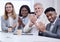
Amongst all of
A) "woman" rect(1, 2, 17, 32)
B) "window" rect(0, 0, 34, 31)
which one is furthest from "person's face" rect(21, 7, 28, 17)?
"window" rect(0, 0, 34, 31)

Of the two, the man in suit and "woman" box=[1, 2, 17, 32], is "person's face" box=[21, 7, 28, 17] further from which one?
the man in suit

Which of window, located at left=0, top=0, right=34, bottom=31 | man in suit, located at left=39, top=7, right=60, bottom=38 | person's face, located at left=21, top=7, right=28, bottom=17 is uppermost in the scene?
window, located at left=0, top=0, right=34, bottom=31

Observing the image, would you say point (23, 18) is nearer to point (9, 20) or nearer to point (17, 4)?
point (9, 20)

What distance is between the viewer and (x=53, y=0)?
395cm

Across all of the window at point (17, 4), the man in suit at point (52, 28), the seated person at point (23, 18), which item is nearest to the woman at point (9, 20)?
the seated person at point (23, 18)

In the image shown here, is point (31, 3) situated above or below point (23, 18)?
above

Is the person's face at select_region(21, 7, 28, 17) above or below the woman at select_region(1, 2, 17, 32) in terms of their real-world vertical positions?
above

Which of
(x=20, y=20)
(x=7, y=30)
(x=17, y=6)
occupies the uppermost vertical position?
(x=17, y=6)

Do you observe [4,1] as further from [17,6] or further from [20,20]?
[20,20]

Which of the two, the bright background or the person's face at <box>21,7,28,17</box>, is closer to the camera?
the person's face at <box>21,7,28,17</box>

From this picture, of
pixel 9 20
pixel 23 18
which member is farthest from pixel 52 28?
pixel 9 20

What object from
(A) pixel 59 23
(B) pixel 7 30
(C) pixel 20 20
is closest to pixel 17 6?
(C) pixel 20 20

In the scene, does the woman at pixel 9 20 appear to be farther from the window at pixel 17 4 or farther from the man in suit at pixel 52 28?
the man in suit at pixel 52 28

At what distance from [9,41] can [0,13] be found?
198 centimetres
